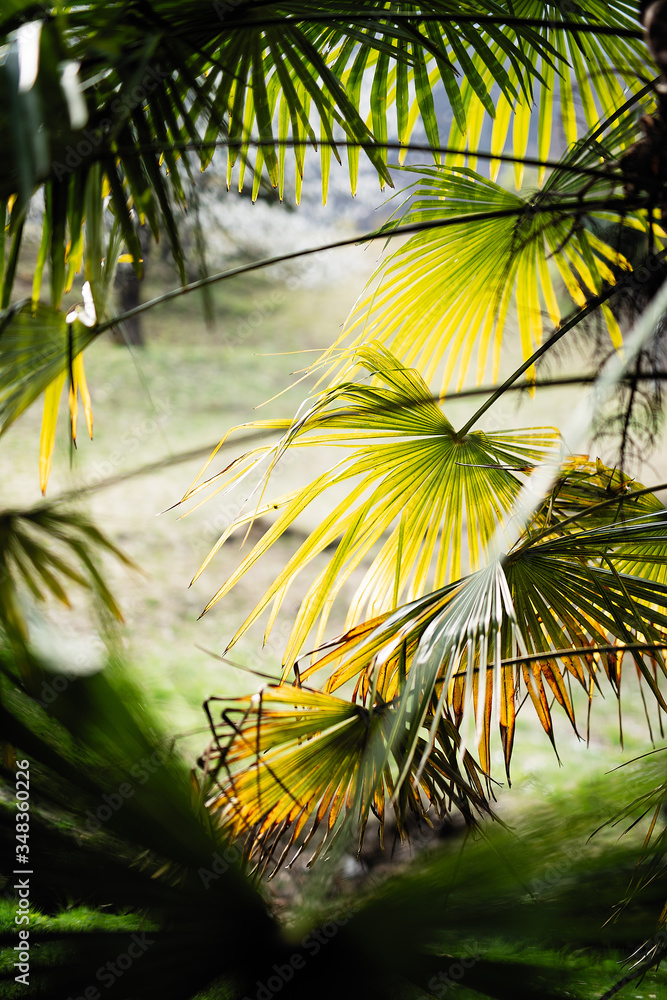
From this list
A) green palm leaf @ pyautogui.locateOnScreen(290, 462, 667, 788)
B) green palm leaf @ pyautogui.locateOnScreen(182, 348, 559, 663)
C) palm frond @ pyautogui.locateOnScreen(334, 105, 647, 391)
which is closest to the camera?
green palm leaf @ pyautogui.locateOnScreen(290, 462, 667, 788)

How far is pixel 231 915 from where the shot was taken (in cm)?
65

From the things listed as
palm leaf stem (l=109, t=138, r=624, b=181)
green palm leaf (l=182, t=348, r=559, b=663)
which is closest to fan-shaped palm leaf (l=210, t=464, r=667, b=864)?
green palm leaf (l=182, t=348, r=559, b=663)

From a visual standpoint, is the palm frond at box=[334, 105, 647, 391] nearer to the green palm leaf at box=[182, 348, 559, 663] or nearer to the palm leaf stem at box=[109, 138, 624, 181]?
the green palm leaf at box=[182, 348, 559, 663]

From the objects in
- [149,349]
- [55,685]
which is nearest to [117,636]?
[55,685]

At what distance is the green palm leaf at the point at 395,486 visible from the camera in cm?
99

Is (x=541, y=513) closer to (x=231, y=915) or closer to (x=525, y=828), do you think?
(x=525, y=828)

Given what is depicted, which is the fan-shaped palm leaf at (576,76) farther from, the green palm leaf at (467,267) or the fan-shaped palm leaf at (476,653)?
the fan-shaped palm leaf at (476,653)

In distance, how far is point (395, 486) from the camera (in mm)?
1052

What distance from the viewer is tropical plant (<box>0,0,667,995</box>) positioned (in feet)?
2.06

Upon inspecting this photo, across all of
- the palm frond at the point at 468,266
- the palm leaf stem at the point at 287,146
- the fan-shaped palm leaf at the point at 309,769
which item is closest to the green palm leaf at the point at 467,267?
the palm frond at the point at 468,266

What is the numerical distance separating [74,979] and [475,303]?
48.3 inches
